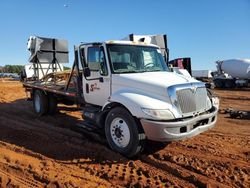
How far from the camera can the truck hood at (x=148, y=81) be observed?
20.5 feet

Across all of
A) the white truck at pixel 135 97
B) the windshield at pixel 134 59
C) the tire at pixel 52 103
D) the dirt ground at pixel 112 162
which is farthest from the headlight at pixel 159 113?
the tire at pixel 52 103

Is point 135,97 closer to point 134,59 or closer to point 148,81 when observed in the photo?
point 148,81

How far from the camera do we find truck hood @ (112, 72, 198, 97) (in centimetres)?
624

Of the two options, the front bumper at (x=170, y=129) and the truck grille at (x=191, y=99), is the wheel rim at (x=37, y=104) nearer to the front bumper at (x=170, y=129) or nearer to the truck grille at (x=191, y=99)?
the front bumper at (x=170, y=129)

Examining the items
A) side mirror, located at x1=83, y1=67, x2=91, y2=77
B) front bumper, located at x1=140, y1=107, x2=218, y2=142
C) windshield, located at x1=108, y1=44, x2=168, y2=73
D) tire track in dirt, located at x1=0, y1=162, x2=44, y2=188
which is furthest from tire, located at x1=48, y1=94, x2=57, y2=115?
front bumper, located at x1=140, y1=107, x2=218, y2=142

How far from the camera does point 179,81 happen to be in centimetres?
651

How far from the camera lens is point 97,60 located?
743 centimetres

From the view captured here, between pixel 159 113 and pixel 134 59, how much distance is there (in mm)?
2053

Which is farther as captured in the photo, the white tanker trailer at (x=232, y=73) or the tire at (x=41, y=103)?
the white tanker trailer at (x=232, y=73)

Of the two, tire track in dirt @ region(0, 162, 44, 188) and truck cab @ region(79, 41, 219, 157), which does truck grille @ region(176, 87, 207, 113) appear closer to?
truck cab @ region(79, 41, 219, 157)

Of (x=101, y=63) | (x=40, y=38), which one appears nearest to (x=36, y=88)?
(x=40, y=38)

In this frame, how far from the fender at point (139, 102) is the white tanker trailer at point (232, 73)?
26936 millimetres

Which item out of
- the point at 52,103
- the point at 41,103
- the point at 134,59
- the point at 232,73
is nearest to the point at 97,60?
the point at 134,59

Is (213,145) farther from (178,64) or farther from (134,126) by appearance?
(178,64)
